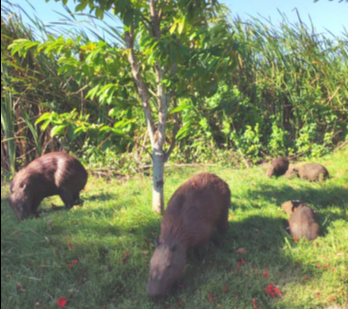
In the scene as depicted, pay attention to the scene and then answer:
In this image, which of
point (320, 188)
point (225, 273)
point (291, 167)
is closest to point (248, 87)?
point (291, 167)

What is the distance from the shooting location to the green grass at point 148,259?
232 cm

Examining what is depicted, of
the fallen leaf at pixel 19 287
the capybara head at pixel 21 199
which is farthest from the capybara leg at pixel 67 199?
the fallen leaf at pixel 19 287

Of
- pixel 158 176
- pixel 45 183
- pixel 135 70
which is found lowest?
pixel 45 183

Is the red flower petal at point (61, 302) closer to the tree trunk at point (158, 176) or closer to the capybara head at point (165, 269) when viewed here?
the capybara head at point (165, 269)

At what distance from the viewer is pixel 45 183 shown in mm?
3961

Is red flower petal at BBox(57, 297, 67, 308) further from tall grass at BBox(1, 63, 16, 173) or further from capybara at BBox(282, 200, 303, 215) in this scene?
tall grass at BBox(1, 63, 16, 173)

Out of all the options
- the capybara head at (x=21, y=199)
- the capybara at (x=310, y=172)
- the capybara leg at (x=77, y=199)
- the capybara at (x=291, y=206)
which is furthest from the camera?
the capybara at (x=310, y=172)

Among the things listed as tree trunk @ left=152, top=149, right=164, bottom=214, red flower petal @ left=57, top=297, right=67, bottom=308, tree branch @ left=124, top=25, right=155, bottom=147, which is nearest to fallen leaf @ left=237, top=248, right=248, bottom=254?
tree trunk @ left=152, top=149, right=164, bottom=214

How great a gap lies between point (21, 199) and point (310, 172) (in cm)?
404

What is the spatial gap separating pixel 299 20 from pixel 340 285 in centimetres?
624

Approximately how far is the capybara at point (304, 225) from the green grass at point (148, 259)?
0.08 metres

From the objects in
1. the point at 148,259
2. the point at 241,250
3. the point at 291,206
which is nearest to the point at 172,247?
the point at 148,259

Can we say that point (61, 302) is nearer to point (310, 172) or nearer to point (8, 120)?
point (310, 172)

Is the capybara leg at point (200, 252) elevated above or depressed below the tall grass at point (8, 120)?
below
